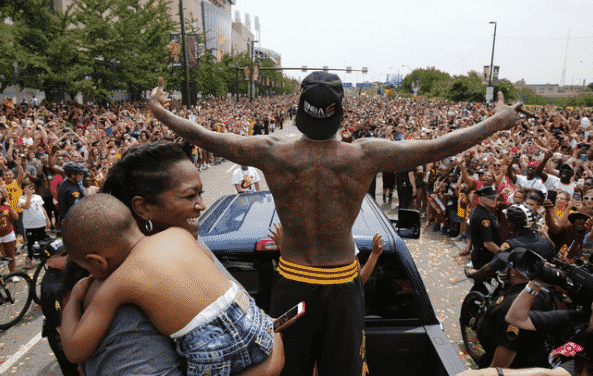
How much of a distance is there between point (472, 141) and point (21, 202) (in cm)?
749

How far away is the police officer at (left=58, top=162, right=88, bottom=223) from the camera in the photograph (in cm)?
626

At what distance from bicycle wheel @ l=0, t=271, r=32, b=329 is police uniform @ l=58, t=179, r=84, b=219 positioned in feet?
3.53

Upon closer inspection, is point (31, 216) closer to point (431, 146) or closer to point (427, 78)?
point (431, 146)

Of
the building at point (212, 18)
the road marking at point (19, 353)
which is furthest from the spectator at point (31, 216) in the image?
the building at point (212, 18)

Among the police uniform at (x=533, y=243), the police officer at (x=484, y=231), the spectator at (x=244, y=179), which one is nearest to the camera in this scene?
the police uniform at (x=533, y=243)

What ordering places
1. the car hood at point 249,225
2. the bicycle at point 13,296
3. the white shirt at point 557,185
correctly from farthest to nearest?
1. the white shirt at point 557,185
2. the bicycle at point 13,296
3. the car hood at point 249,225

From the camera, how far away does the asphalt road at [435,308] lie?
473cm

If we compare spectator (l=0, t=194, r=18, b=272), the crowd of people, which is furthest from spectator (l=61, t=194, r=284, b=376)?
spectator (l=0, t=194, r=18, b=272)

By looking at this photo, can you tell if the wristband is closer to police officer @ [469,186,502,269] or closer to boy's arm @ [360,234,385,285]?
boy's arm @ [360,234,385,285]

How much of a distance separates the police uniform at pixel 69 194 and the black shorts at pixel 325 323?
16.8 ft

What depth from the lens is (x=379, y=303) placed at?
2.84 m

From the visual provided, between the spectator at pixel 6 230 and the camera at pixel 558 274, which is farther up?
the camera at pixel 558 274

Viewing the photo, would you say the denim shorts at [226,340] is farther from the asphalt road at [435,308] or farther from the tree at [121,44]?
the tree at [121,44]

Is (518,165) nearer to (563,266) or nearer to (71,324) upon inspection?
(563,266)
